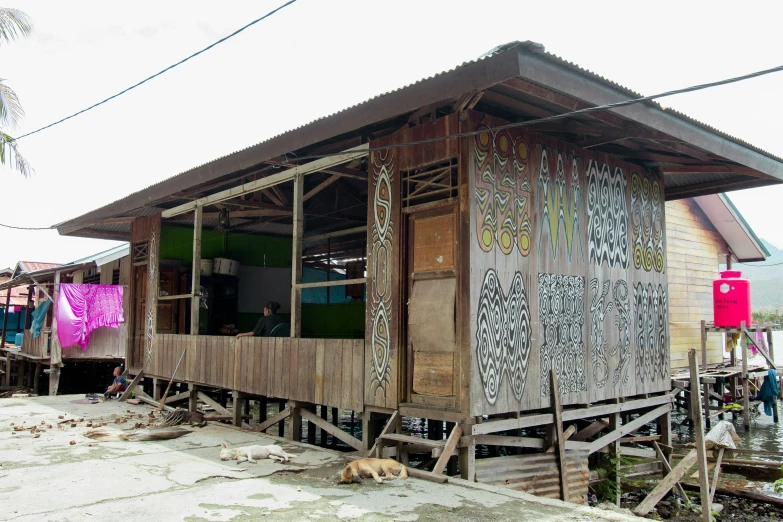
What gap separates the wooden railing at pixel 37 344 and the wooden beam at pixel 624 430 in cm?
1624

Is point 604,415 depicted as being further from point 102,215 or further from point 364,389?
point 102,215

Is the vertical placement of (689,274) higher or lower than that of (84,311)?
higher

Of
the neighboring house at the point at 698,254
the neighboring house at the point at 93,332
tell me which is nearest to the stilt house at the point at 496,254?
the neighboring house at the point at 698,254

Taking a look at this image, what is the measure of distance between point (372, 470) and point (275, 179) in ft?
15.4

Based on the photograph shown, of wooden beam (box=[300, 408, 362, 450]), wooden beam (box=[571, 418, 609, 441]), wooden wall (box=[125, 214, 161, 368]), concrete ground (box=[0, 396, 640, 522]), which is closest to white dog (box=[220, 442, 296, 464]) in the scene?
concrete ground (box=[0, 396, 640, 522])

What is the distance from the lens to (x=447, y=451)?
6.14 m

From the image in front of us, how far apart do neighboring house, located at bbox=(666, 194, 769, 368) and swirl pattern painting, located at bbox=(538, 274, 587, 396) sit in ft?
34.3

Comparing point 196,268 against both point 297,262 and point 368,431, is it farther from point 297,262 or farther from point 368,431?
point 368,431

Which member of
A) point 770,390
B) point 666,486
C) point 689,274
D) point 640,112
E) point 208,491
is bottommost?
point 666,486

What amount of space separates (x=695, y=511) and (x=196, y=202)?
8949 mm

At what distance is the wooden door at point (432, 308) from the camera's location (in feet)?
21.7

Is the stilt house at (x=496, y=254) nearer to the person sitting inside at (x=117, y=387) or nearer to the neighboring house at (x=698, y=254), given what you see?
the person sitting inside at (x=117, y=387)

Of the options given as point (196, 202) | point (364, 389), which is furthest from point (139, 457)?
point (196, 202)

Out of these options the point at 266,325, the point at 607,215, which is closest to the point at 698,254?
the point at 607,215
